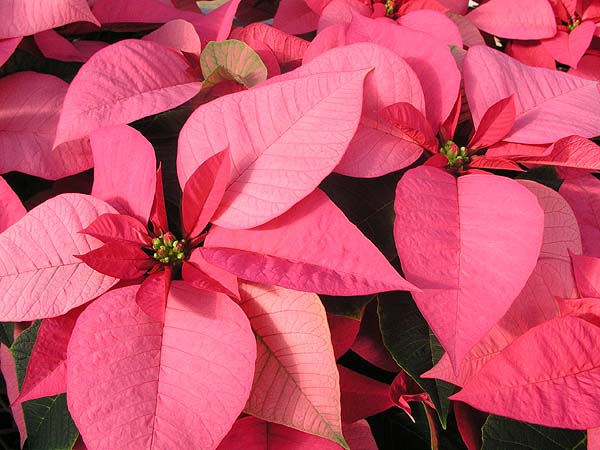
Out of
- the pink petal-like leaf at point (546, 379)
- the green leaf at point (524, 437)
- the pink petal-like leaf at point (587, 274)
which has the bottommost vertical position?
the green leaf at point (524, 437)

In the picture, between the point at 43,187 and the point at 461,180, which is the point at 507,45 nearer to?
the point at 461,180

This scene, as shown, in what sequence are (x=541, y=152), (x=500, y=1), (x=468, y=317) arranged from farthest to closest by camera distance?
(x=500, y=1) → (x=541, y=152) → (x=468, y=317)

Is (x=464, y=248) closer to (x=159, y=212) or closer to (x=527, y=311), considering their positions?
(x=527, y=311)

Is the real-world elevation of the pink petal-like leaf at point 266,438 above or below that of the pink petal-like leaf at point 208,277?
below

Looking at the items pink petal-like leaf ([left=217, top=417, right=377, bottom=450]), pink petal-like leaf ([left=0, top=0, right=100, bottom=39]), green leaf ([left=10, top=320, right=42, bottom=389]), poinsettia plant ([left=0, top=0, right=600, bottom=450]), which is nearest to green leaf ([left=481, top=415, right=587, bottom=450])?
poinsettia plant ([left=0, top=0, right=600, bottom=450])

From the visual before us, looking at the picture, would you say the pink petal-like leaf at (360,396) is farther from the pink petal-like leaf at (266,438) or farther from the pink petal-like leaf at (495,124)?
the pink petal-like leaf at (495,124)

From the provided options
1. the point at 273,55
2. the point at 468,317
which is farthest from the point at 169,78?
the point at 468,317

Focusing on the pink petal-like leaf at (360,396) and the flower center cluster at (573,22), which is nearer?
the pink petal-like leaf at (360,396)

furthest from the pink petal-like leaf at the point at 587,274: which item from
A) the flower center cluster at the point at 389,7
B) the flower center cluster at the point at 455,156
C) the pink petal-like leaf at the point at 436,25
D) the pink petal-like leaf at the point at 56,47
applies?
the pink petal-like leaf at the point at 56,47
